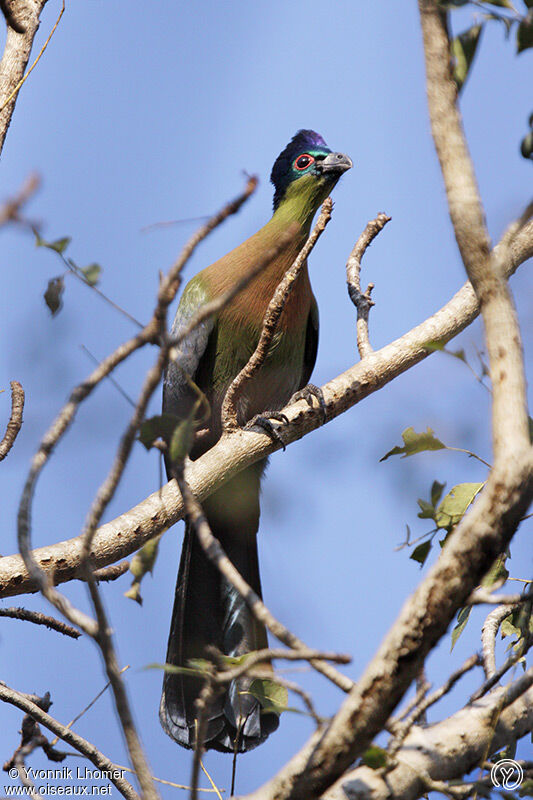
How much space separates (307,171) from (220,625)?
84.3 inches

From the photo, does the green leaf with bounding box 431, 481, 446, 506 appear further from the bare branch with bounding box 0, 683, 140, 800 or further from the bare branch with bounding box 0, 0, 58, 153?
the bare branch with bounding box 0, 0, 58, 153

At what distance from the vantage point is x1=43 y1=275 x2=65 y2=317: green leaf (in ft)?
5.60

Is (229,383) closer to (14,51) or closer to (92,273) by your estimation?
(14,51)

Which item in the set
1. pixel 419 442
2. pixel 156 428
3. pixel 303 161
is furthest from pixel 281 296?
pixel 303 161

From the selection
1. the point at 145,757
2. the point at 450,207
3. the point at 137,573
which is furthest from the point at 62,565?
the point at 450,207

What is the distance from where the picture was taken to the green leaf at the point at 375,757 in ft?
4.14

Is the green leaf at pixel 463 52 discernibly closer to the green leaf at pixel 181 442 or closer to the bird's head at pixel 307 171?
the green leaf at pixel 181 442

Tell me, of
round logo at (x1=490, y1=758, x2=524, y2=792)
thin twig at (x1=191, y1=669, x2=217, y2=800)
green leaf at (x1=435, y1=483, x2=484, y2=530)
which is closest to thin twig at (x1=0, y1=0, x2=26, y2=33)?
green leaf at (x1=435, y1=483, x2=484, y2=530)

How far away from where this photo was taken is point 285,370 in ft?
12.0

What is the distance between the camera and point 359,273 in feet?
10.4

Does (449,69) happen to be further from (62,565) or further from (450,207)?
(62,565)

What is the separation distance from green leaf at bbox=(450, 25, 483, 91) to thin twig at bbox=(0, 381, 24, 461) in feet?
5.82

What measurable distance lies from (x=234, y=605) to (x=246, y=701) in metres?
0.47

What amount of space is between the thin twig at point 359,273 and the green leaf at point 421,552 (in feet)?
3.99
